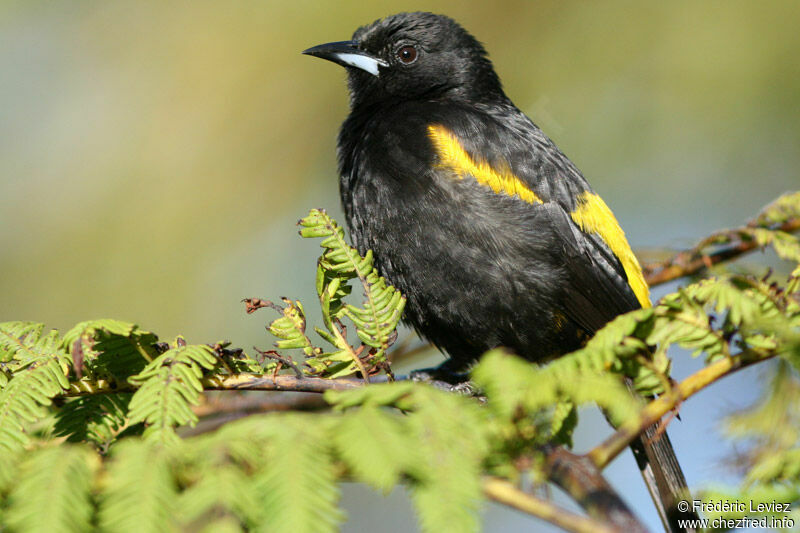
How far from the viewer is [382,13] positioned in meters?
5.68

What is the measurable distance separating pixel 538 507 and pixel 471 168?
6.96 ft

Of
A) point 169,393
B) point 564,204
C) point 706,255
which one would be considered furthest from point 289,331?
point 706,255

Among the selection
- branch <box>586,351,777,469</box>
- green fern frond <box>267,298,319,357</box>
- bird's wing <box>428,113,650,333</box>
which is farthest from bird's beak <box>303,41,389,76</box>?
branch <box>586,351,777,469</box>

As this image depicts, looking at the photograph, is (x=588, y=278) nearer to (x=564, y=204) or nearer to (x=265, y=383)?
(x=564, y=204)

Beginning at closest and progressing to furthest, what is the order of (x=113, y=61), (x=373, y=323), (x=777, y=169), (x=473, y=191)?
(x=373, y=323) < (x=473, y=191) < (x=777, y=169) < (x=113, y=61)

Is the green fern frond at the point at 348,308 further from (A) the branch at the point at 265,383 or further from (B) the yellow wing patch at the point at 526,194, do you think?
(B) the yellow wing patch at the point at 526,194

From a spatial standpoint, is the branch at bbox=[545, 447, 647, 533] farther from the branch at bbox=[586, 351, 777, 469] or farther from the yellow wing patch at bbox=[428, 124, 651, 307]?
the yellow wing patch at bbox=[428, 124, 651, 307]

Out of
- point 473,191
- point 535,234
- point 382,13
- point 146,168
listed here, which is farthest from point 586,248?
point 146,168

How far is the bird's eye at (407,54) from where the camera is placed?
401 cm

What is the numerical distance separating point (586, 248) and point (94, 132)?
426 cm

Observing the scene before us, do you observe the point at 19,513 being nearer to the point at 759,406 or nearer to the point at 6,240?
the point at 759,406

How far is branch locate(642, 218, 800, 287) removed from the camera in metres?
2.70

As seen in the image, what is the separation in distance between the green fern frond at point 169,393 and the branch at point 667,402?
86 cm

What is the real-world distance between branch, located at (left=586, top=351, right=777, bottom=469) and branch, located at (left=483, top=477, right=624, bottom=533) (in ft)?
0.56
